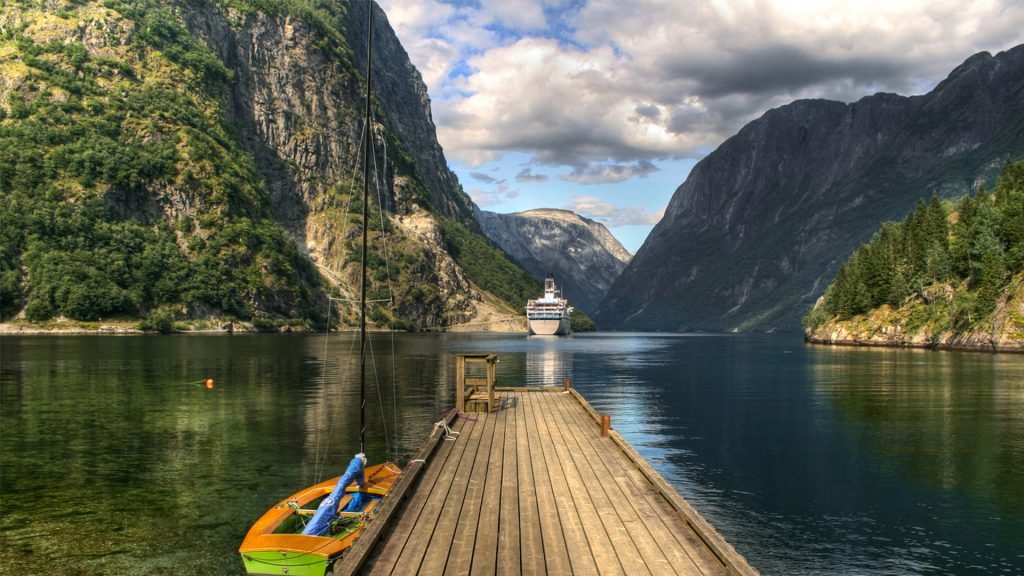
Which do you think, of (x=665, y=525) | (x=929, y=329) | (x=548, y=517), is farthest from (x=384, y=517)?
(x=929, y=329)

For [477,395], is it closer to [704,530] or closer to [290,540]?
[290,540]

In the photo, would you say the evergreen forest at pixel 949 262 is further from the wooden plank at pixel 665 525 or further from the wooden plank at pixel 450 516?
the wooden plank at pixel 450 516

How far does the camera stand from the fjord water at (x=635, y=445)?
67.9 ft

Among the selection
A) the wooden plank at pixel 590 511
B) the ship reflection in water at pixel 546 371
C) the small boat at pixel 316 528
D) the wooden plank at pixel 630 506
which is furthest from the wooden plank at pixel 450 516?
the ship reflection in water at pixel 546 371

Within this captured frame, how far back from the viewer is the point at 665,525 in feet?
48.9

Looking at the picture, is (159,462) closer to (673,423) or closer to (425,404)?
(425,404)

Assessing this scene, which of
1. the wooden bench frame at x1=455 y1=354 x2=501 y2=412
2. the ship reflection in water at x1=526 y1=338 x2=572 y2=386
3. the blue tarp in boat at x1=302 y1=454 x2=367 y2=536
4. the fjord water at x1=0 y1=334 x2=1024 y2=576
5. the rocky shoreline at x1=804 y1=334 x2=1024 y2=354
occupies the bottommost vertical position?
the ship reflection in water at x1=526 y1=338 x2=572 y2=386

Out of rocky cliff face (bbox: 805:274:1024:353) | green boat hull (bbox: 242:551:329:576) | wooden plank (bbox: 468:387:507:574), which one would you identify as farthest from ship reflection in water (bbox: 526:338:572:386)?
rocky cliff face (bbox: 805:274:1024:353)

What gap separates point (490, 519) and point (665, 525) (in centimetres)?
394

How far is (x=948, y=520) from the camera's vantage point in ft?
76.9

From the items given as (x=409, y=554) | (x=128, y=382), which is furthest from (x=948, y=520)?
(x=128, y=382)

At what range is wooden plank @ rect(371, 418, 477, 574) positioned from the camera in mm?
12539

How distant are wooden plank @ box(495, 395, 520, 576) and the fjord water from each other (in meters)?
7.41

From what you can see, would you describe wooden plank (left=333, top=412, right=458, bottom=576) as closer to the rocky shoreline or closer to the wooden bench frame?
the wooden bench frame
